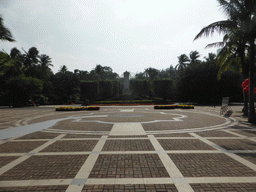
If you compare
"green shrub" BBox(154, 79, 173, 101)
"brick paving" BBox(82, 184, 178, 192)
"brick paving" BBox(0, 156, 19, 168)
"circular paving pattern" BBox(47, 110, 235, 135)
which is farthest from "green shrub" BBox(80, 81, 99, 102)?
"brick paving" BBox(82, 184, 178, 192)

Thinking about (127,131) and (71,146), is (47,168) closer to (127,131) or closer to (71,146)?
(71,146)

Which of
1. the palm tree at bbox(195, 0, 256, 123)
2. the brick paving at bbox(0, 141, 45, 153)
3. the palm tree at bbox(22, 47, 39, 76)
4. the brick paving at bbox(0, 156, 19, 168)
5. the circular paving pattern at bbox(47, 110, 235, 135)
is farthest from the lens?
the palm tree at bbox(22, 47, 39, 76)

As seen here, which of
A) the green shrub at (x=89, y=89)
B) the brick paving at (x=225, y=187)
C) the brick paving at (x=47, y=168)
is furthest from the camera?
the green shrub at (x=89, y=89)

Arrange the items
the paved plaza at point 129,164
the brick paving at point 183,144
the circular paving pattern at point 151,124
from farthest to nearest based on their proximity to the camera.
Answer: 1. the circular paving pattern at point 151,124
2. the brick paving at point 183,144
3. the paved plaza at point 129,164

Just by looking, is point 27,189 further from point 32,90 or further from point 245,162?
point 32,90

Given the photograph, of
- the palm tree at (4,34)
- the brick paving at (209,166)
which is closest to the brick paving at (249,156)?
the brick paving at (209,166)

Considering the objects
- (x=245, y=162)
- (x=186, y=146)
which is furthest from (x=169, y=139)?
(x=245, y=162)

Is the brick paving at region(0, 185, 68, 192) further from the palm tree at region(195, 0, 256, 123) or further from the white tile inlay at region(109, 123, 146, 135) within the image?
the palm tree at region(195, 0, 256, 123)

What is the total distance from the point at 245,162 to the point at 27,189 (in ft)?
20.0

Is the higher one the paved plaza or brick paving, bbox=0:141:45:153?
the paved plaza

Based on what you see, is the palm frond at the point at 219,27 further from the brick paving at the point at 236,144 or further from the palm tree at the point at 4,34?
the palm tree at the point at 4,34

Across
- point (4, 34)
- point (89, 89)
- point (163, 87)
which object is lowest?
point (89, 89)

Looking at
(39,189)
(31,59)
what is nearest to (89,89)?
(31,59)

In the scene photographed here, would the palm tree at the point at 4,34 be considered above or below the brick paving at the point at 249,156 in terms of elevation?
above
